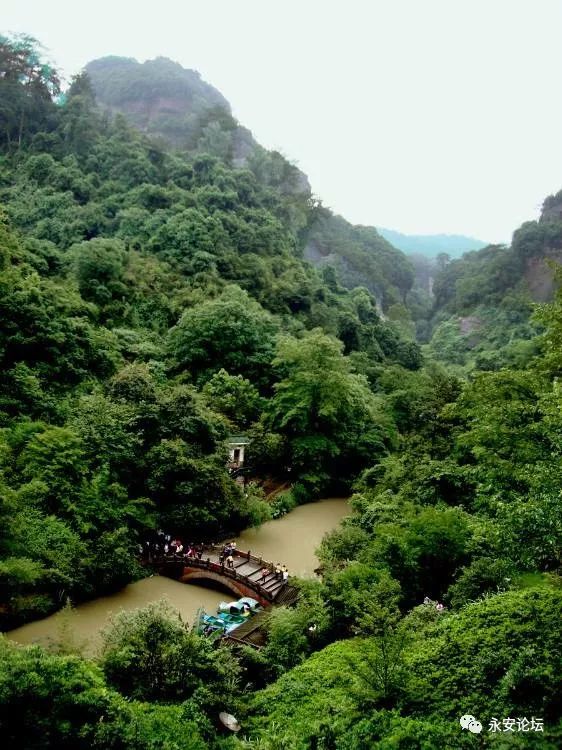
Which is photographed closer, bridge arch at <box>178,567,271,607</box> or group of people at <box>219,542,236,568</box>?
bridge arch at <box>178,567,271,607</box>

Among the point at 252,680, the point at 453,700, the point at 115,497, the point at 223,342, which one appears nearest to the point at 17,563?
the point at 115,497

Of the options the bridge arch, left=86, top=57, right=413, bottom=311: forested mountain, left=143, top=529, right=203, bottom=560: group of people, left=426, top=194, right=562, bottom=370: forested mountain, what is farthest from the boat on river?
left=86, top=57, right=413, bottom=311: forested mountain

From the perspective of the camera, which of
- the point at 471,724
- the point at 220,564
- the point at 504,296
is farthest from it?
the point at 504,296

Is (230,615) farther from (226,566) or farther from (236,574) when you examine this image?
(226,566)

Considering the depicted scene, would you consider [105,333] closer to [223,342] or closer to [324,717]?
[223,342]

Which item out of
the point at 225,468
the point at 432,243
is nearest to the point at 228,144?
the point at 225,468

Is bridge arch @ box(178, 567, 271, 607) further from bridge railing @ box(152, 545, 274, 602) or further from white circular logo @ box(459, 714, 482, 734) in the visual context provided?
white circular logo @ box(459, 714, 482, 734)
